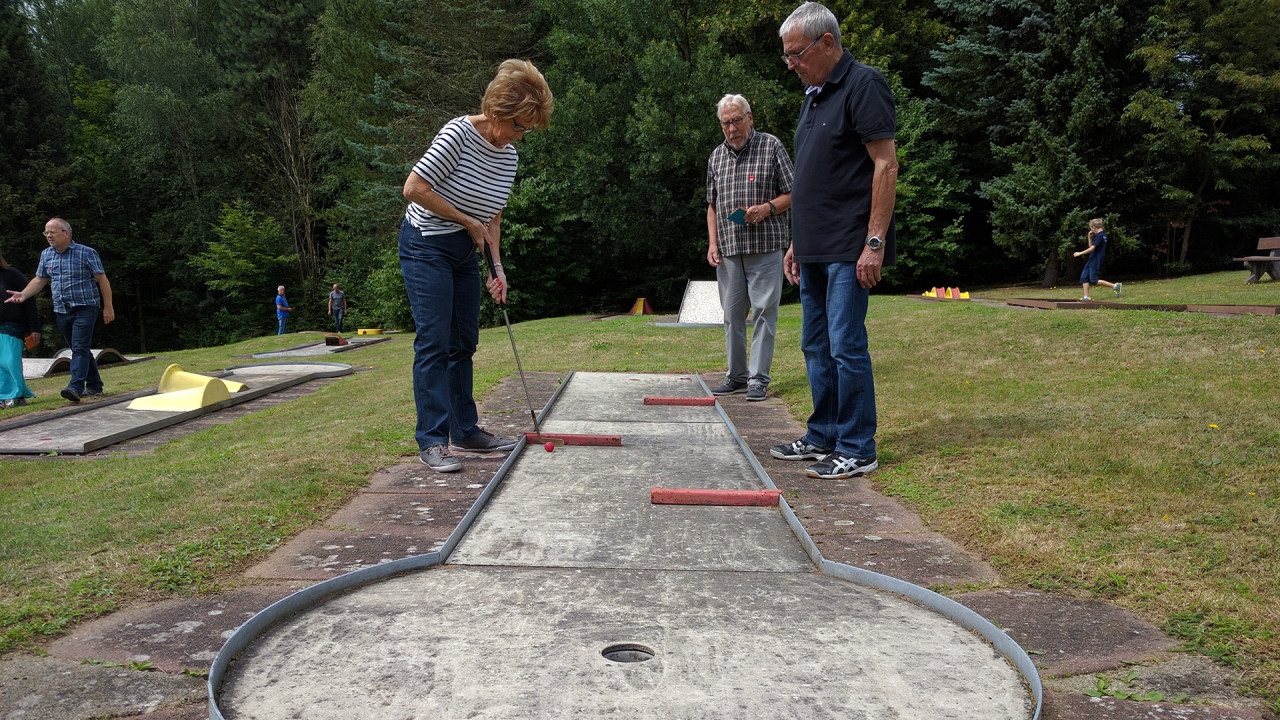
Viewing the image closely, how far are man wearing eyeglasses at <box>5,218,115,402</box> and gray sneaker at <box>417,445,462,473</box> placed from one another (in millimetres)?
5481

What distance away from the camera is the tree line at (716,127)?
22.6m

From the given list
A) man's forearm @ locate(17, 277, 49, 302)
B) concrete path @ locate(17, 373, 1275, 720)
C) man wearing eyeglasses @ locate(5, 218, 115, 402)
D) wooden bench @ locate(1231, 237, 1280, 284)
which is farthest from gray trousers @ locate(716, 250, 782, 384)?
wooden bench @ locate(1231, 237, 1280, 284)

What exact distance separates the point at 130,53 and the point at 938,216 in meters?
32.2

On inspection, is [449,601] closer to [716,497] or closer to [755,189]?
[716,497]

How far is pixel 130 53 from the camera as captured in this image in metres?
35.2

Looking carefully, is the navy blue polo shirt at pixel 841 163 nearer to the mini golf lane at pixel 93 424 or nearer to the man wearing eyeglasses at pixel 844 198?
the man wearing eyeglasses at pixel 844 198

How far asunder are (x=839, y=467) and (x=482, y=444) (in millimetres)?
1697

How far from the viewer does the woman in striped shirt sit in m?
3.79

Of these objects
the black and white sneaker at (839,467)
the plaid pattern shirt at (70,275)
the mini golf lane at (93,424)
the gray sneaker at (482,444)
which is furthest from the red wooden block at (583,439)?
the plaid pattern shirt at (70,275)

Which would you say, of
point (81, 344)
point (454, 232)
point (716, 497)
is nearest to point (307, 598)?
point (716, 497)

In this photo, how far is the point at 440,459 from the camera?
12.6 ft

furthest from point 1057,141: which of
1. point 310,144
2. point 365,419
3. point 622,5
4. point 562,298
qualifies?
point 310,144

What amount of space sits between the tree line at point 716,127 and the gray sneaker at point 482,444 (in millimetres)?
Result: 18255

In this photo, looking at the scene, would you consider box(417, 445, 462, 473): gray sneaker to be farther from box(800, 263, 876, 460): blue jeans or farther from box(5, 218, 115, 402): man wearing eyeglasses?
box(5, 218, 115, 402): man wearing eyeglasses
